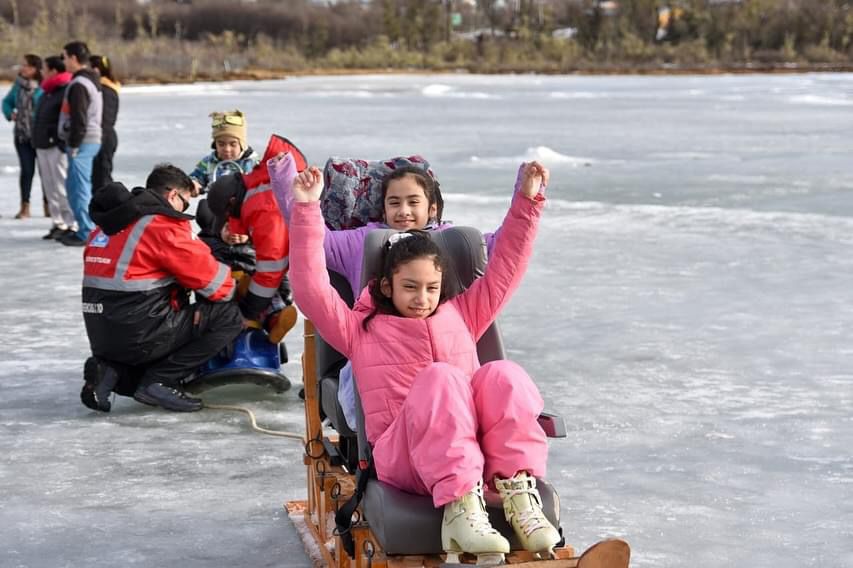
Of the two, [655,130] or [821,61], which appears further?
[821,61]

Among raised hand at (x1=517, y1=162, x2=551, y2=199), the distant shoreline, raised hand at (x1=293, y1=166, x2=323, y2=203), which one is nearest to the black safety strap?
raised hand at (x1=293, y1=166, x2=323, y2=203)

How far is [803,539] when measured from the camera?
332cm

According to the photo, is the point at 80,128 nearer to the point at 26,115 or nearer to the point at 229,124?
the point at 26,115

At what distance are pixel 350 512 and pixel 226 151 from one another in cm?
285

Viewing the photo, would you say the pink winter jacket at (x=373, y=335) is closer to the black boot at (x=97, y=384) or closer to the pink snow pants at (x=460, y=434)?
the pink snow pants at (x=460, y=434)

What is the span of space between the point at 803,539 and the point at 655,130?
51.1 feet

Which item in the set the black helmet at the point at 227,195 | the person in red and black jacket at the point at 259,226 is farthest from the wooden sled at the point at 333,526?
the black helmet at the point at 227,195

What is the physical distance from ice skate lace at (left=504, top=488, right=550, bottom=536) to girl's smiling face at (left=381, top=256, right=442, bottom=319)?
0.54 metres

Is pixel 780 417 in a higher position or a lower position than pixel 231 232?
lower

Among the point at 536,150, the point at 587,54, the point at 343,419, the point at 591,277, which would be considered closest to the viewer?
the point at 343,419

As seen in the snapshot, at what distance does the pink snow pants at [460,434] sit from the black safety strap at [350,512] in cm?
7

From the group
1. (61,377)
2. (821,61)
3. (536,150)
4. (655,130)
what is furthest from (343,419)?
(821,61)

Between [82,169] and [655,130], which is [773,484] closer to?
[82,169]

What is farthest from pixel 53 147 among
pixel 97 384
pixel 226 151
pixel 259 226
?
pixel 97 384
